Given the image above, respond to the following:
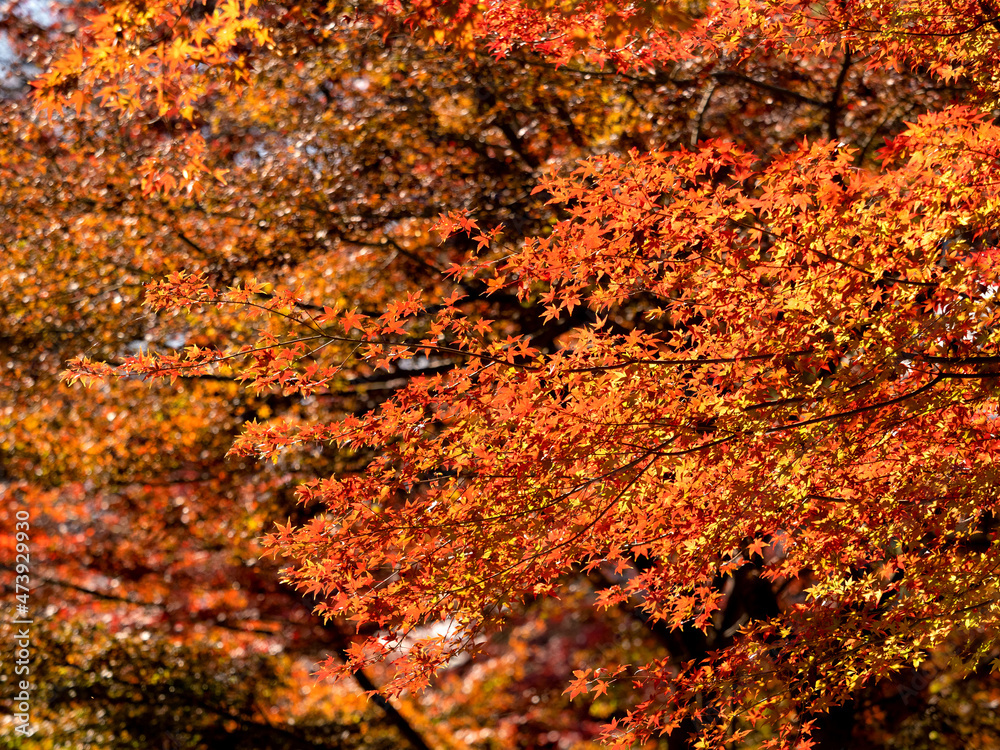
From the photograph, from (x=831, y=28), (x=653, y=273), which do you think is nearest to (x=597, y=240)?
(x=653, y=273)

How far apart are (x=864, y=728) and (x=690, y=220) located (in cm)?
715

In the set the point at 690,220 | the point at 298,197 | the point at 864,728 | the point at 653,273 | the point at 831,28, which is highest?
the point at 831,28

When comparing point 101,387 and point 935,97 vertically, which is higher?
point 935,97

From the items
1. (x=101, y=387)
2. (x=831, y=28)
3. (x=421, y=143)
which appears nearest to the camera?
(x=831, y=28)

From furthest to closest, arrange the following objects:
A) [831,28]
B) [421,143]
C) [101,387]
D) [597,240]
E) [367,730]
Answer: [367,730] < [101,387] < [421,143] < [831,28] < [597,240]

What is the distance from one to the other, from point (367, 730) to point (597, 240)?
24.3ft

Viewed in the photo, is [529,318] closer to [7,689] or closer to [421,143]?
[421,143]

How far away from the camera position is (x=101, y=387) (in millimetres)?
8383

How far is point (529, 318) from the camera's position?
25.1ft

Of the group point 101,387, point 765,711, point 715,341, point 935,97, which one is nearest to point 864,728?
point 765,711

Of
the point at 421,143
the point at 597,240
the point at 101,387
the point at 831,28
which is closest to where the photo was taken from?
the point at 597,240

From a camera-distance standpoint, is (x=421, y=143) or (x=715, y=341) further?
(x=421, y=143)

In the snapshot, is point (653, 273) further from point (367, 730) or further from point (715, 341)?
point (367, 730)

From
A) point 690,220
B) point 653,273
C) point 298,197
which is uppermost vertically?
point 690,220
